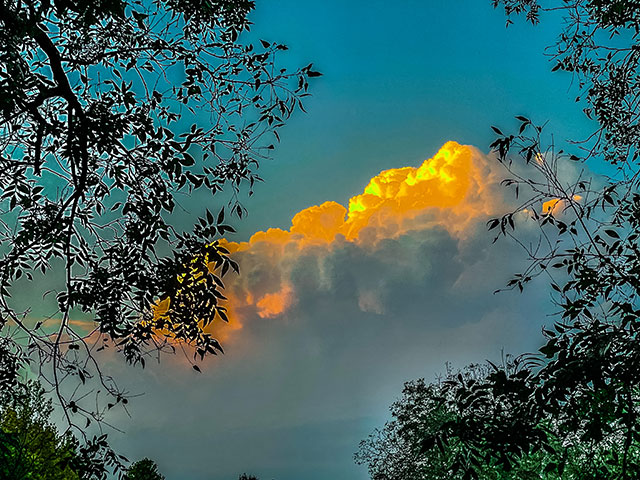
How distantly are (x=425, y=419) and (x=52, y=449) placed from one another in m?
13.9

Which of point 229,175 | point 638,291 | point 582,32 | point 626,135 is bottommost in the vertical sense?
point 638,291

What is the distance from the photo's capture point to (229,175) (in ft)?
29.6

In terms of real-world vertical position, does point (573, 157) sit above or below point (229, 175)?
below

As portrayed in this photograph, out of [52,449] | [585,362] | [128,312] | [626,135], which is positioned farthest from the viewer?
[52,449]

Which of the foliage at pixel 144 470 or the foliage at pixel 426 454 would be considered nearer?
the foliage at pixel 426 454

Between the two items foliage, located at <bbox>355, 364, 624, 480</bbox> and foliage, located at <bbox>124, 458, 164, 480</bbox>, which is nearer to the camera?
foliage, located at <bbox>355, 364, 624, 480</bbox>

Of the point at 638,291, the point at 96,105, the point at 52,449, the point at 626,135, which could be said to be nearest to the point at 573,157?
the point at 638,291

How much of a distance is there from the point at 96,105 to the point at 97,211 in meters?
1.64

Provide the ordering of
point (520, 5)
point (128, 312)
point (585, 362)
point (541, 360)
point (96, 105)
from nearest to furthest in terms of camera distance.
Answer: point (585, 362)
point (541, 360)
point (96, 105)
point (128, 312)
point (520, 5)

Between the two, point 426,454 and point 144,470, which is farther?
point 144,470

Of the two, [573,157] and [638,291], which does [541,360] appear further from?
[573,157]

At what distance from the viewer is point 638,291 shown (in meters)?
6.03

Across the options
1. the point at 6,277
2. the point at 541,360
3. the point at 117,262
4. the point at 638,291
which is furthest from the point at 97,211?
the point at 638,291

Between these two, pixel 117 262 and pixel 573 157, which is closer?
pixel 573 157
